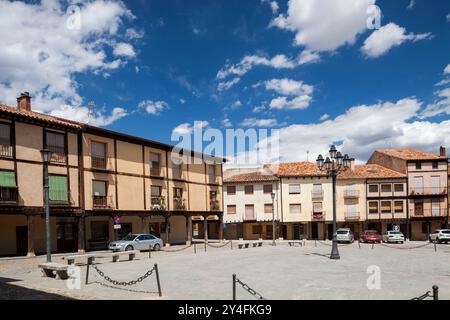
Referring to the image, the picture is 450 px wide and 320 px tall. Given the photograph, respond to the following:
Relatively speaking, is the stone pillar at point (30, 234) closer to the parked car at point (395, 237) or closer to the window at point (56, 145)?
the window at point (56, 145)

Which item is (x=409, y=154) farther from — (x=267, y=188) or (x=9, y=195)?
(x=9, y=195)

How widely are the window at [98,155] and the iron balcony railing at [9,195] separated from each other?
19.1 feet

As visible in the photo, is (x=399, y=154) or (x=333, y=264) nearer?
(x=333, y=264)

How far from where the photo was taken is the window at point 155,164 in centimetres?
3253

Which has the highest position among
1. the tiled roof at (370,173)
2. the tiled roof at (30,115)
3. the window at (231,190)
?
the tiled roof at (30,115)

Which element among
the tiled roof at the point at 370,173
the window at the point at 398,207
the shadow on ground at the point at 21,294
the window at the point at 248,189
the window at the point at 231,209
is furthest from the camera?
the window at the point at 231,209

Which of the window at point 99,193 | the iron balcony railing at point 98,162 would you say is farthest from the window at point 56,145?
the window at point 99,193

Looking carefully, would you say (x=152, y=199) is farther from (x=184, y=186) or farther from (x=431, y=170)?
(x=431, y=170)

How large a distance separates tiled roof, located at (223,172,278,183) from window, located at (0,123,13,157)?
2899cm

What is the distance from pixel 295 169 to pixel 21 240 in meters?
31.9

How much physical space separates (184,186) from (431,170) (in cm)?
2846

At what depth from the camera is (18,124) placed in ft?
74.2

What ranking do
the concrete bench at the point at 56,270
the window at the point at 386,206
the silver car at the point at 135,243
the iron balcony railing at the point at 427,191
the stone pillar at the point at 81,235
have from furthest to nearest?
1. the window at the point at 386,206
2. the iron balcony railing at the point at 427,191
3. the stone pillar at the point at 81,235
4. the silver car at the point at 135,243
5. the concrete bench at the point at 56,270
